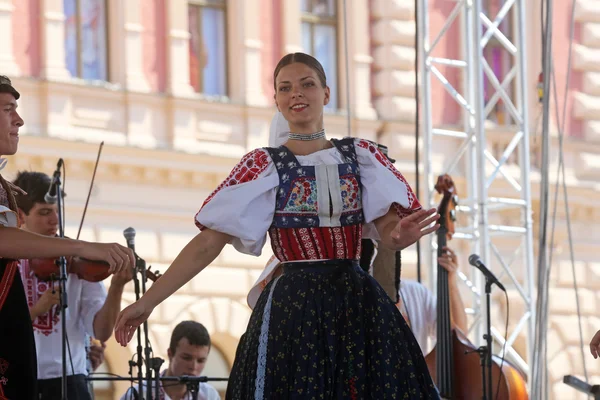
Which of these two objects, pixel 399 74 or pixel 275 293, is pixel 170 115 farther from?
pixel 275 293

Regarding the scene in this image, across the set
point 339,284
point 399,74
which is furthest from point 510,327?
point 339,284

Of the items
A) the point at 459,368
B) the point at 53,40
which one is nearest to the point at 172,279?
the point at 459,368

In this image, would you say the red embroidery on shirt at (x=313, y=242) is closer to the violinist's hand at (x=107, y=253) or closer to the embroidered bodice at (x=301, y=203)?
the embroidered bodice at (x=301, y=203)

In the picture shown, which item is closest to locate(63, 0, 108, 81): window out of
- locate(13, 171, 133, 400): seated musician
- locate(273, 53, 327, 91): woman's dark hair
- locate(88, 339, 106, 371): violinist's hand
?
locate(88, 339, 106, 371): violinist's hand

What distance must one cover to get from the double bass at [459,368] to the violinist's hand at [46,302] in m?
1.87

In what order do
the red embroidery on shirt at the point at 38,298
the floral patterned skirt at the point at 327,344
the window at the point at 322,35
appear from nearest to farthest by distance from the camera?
1. the floral patterned skirt at the point at 327,344
2. the red embroidery on shirt at the point at 38,298
3. the window at the point at 322,35

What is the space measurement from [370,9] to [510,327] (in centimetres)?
359

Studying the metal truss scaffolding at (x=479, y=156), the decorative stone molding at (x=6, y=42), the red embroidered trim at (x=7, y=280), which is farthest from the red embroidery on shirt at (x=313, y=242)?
the decorative stone molding at (x=6, y=42)

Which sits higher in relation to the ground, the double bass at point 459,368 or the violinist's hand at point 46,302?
the violinist's hand at point 46,302

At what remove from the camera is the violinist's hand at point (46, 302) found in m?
→ 5.69

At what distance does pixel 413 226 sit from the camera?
159 inches

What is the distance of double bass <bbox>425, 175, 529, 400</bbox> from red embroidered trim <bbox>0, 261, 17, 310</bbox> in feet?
9.11

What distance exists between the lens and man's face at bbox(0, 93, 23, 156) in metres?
4.43

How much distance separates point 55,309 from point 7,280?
1.56m
